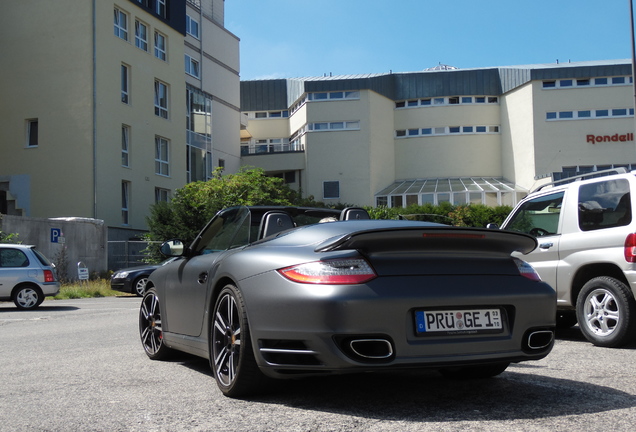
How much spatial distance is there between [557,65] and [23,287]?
50541 millimetres

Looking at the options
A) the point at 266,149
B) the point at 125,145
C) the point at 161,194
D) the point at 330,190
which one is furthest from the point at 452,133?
the point at 125,145

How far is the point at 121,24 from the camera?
126ft

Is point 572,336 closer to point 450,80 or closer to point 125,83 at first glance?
point 125,83

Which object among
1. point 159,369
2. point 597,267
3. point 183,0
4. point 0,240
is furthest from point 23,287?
point 183,0

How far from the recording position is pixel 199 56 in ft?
165

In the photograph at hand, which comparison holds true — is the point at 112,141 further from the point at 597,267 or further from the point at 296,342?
the point at 296,342

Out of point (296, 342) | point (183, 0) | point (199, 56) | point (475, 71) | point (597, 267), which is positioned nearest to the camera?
point (296, 342)

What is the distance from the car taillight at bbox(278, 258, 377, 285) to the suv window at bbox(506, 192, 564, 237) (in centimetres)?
499

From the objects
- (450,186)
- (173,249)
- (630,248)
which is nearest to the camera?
(173,249)

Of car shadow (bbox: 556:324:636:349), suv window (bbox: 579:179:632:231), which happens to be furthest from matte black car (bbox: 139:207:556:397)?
car shadow (bbox: 556:324:636:349)

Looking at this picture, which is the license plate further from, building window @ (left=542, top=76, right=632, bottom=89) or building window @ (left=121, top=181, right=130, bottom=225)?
building window @ (left=542, top=76, right=632, bottom=89)

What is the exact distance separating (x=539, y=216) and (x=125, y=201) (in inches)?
1250

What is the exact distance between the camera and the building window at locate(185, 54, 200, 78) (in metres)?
48.9

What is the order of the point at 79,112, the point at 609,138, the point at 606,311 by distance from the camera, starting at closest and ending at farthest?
the point at 606,311
the point at 79,112
the point at 609,138
